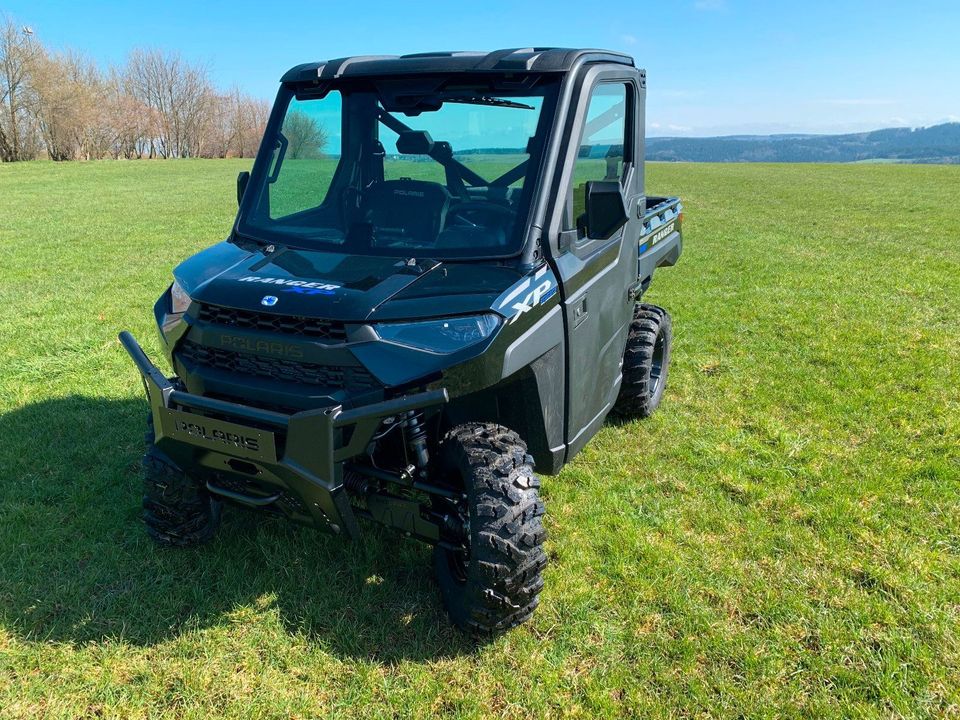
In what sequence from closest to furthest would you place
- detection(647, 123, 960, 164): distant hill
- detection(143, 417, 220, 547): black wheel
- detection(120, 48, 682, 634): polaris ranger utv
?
detection(120, 48, 682, 634): polaris ranger utv
detection(143, 417, 220, 547): black wheel
detection(647, 123, 960, 164): distant hill

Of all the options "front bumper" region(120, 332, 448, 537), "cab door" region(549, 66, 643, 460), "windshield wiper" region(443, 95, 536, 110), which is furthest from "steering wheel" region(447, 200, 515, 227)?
"front bumper" region(120, 332, 448, 537)

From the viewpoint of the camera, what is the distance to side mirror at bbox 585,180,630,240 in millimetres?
3311

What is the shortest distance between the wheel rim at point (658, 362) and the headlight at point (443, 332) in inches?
117

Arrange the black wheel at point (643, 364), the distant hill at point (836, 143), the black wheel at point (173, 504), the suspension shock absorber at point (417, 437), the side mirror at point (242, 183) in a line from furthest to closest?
the distant hill at point (836, 143) → the black wheel at point (643, 364) → the side mirror at point (242, 183) → the black wheel at point (173, 504) → the suspension shock absorber at point (417, 437)

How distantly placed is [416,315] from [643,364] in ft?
8.45

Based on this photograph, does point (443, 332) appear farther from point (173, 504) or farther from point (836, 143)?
point (836, 143)

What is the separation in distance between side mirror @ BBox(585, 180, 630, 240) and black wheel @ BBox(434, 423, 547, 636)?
1.01 meters

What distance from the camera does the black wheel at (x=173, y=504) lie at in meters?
3.54

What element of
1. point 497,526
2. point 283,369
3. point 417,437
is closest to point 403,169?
point 283,369

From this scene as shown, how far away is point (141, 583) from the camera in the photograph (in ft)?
11.6

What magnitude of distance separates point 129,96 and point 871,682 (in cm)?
6892

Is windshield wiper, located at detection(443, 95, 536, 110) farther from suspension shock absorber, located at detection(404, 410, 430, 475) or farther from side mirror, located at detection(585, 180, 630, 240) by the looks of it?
suspension shock absorber, located at detection(404, 410, 430, 475)

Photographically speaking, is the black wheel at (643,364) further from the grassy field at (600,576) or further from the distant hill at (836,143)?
the distant hill at (836,143)

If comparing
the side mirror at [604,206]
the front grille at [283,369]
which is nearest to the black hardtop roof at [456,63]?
the side mirror at [604,206]
